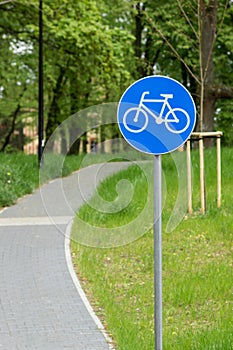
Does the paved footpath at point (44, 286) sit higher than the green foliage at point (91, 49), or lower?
lower

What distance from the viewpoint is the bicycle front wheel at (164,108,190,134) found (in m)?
5.98

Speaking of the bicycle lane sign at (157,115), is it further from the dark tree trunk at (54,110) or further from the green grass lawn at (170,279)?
the dark tree trunk at (54,110)

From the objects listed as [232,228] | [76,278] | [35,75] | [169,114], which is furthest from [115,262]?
[35,75]

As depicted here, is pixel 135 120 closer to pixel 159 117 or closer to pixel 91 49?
pixel 159 117

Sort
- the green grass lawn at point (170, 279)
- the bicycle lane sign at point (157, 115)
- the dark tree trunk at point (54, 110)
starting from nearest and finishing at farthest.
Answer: the bicycle lane sign at point (157, 115) < the green grass lawn at point (170, 279) < the dark tree trunk at point (54, 110)

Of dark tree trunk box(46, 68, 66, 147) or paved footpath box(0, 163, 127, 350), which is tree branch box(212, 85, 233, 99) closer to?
paved footpath box(0, 163, 127, 350)

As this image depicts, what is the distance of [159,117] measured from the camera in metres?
6.00

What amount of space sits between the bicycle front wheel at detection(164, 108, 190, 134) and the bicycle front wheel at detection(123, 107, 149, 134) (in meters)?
0.17

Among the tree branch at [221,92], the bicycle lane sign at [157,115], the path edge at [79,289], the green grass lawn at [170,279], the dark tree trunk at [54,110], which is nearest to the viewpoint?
the bicycle lane sign at [157,115]

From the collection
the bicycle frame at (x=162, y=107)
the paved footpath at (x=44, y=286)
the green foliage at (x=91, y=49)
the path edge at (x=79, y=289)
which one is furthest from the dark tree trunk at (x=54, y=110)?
the bicycle frame at (x=162, y=107)

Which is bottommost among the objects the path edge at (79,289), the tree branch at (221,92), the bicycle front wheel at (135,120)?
the path edge at (79,289)

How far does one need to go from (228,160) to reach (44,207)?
5197mm

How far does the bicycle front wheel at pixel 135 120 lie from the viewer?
19.4 ft

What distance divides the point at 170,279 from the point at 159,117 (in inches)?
127
